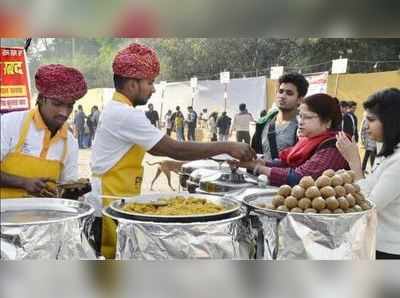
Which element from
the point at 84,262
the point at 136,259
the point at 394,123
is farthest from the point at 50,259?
the point at 394,123

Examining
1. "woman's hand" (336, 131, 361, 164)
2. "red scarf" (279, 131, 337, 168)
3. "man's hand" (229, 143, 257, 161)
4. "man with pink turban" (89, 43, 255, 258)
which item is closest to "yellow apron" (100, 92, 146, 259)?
"man with pink turban" (89, 43, 255, 258)

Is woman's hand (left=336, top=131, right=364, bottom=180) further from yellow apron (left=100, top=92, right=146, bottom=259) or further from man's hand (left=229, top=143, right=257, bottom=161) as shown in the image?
→ yellow apron (left=100, top=92, right=146, bottom=259)

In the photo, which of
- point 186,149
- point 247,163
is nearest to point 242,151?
point 247,163

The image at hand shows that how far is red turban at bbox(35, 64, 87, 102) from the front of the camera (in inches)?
51.1

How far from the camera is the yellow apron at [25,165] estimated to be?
52.7 inches

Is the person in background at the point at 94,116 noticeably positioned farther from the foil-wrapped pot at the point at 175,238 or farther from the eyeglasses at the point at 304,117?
the eyeglasses at the point at 304,117

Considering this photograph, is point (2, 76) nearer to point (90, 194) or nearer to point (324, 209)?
point (90, 194)

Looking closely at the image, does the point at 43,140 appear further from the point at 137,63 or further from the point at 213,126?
the point at 213,126

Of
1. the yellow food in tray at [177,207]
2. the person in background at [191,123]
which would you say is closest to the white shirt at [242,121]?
the person in background at [191,123]

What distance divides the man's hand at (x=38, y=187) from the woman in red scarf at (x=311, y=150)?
1.69 ft

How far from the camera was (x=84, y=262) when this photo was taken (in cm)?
123

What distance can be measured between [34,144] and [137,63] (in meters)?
0.33
